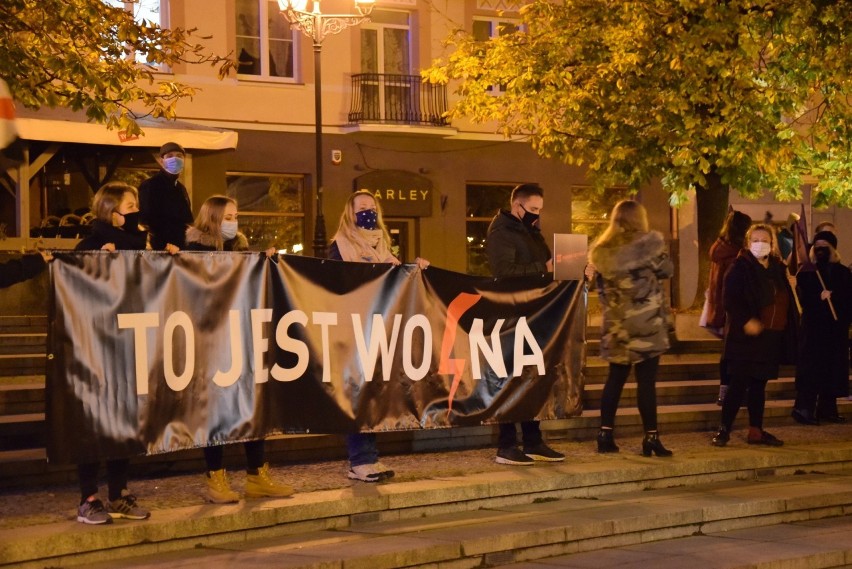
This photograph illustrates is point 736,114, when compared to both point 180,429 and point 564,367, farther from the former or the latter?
point 180,429

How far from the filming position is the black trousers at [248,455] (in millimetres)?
8719

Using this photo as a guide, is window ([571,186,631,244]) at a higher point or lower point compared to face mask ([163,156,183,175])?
higher

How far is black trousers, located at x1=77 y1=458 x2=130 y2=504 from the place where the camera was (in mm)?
7984

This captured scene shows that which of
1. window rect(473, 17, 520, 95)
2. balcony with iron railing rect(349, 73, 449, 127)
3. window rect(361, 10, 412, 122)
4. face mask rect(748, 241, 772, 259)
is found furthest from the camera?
window rect(473, 17, 520, 95)

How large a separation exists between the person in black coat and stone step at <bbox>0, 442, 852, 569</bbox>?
1344 millimetres

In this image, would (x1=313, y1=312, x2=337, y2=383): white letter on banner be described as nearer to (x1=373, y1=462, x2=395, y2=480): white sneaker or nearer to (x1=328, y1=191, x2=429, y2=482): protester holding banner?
(x1=328, y1=191, x2=429, y2=482): protester holding banner

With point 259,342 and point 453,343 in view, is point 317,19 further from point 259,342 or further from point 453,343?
point 259,342

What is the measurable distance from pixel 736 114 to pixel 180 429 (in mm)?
11512

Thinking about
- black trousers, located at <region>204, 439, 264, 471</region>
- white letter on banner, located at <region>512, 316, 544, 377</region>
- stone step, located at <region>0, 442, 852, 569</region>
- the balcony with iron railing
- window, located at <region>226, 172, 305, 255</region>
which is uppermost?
the balcony with iron railing

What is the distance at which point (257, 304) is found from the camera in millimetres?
9023

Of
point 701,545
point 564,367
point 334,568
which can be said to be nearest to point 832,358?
point 564,367

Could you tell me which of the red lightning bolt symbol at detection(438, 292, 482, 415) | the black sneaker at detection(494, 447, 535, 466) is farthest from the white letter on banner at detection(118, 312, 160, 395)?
the black sneaker at detection(494, 447, 535, 466)

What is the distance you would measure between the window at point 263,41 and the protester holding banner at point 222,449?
1545 centimetres

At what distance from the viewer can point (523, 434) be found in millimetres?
10695
